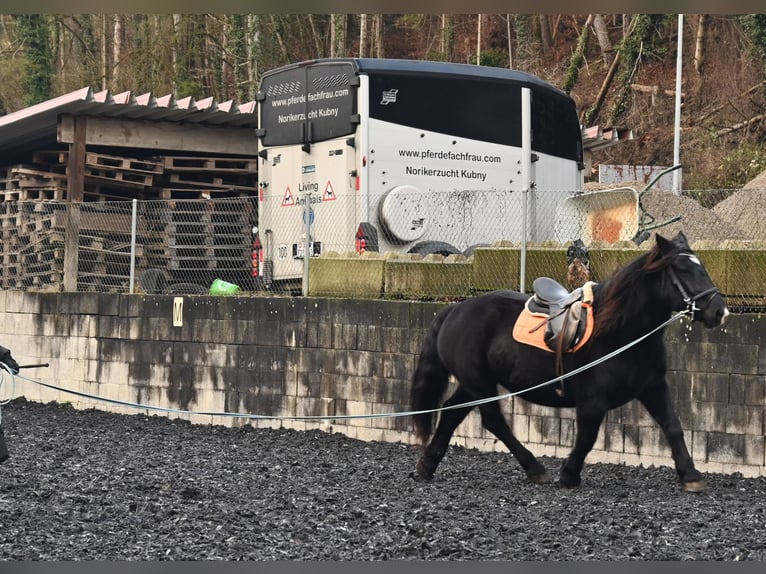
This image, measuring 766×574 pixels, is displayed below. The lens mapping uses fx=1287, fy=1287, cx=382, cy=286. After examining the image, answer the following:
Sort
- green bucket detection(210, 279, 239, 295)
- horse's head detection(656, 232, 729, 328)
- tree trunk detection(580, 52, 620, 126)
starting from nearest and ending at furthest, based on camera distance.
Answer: horse's head detection(656, 232, 729, 328), green bucket detection(210, 279, 239, 295), tree trunk detection(580, 52, 620, 126)

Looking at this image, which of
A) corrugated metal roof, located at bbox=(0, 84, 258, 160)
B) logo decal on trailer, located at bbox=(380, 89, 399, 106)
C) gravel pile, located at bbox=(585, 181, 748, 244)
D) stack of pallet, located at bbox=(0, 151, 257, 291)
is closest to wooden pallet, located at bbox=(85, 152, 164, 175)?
stack of pallet, located at bbox=(0, 151, 257, 291)

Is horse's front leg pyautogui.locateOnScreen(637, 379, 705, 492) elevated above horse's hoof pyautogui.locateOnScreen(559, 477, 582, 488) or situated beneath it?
elevated above

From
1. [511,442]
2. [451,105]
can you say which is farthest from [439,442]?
[451,105]

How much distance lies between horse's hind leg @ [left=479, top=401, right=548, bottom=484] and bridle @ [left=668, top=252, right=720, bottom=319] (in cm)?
185

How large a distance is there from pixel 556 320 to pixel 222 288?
6.69 m

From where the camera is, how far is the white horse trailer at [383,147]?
15711mm

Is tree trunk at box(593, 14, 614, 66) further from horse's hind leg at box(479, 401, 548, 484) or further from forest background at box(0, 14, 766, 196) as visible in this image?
horse's hind leg at box(479, 401, 548, 484)

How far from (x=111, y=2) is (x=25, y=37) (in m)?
45.5

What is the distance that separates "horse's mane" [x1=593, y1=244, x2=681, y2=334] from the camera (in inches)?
362

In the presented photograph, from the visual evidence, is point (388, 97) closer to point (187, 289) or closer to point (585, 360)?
point (187, 289)

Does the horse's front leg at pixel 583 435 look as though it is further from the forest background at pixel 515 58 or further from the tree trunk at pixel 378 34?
the tree trunk at pixel 378 34

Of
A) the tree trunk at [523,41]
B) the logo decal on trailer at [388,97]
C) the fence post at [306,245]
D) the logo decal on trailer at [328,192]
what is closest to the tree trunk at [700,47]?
the tree trunk at [523,41]

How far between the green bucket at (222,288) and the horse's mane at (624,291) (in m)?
6.74

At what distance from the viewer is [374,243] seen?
1516 cm
